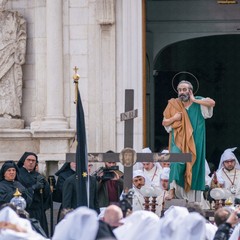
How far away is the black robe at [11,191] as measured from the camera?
61.8ft

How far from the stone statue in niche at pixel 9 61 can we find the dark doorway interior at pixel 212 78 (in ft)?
21.9

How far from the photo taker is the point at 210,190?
63.3ft

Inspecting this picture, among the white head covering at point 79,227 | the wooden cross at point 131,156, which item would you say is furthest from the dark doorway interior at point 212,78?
the white head covering at point 79,227

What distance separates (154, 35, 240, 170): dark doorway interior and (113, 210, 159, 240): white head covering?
51.4 feet

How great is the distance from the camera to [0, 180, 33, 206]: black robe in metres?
18.8

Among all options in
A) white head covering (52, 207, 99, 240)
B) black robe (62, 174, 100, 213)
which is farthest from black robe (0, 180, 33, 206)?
white head covering (52, 207, 99, 240)

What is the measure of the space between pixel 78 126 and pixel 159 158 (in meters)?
1.02

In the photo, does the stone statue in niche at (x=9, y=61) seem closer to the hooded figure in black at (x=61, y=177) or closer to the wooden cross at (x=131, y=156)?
the hooded figure in black at (x=61, y=177)

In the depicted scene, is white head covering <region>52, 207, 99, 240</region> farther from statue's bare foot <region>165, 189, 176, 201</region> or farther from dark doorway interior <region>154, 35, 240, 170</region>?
dark doorway interior <region>154, 35, 240, 170</region>

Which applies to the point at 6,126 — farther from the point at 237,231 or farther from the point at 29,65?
the point at 237,231

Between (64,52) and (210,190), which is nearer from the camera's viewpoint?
(210,190)

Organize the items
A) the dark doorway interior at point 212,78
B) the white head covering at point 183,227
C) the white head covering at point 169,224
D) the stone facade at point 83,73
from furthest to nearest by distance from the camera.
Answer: the dark doorway interior at point 212,78 < the stone facade at point 83,73 < the white head covering at point 169,224 < the white head covering at point 183,227

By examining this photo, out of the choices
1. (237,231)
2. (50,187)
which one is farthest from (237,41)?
(237,231)

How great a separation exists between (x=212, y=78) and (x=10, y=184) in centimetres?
1289
